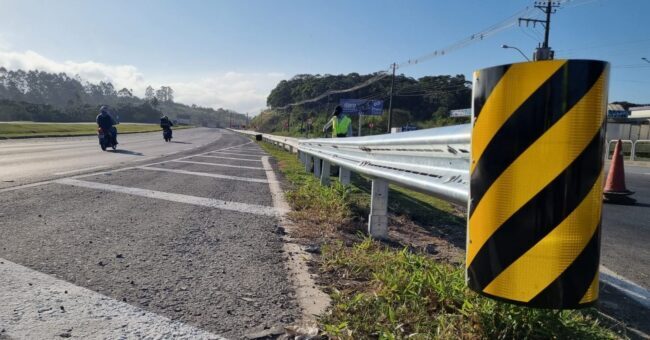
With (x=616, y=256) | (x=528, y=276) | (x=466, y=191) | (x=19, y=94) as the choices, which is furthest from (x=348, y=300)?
(x=19, y=94)

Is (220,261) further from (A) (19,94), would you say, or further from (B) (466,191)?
(A) (19,94)

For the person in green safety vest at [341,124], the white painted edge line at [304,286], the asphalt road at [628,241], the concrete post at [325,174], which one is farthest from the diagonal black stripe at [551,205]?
the person in green safety vest at [341,124]

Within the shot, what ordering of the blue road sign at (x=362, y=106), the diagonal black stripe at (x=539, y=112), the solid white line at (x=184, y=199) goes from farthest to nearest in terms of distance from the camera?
1. the blue road sign at (x=362, y=106)
2. the solid white line at (x=184, y=199)
3. the diagonal black stripe at (x=539, y=112)

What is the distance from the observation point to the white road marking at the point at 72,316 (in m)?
2.04

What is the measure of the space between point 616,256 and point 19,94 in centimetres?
18546

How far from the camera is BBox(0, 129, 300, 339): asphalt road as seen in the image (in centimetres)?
218

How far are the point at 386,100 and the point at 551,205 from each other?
95.5m

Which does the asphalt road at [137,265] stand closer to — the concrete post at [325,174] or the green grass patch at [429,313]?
the green grass patch at [429,313]

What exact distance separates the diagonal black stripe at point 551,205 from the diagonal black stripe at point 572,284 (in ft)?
0.50

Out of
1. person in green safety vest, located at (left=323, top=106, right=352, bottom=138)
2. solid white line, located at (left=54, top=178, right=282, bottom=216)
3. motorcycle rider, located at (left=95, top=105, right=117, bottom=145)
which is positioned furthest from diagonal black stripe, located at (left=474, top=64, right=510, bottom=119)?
motorcycle rider, located at (left=95, top=105, right=117, bottom=145)

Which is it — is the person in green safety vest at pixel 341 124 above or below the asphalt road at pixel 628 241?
above

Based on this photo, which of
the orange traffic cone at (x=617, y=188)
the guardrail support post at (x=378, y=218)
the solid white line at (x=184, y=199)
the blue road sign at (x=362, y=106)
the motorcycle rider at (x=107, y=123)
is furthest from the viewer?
the blue road sign at (x=362, y=106)

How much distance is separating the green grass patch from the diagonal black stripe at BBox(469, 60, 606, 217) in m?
0.67

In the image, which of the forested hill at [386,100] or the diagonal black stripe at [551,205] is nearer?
the diagonal black stripe at [551,205]
